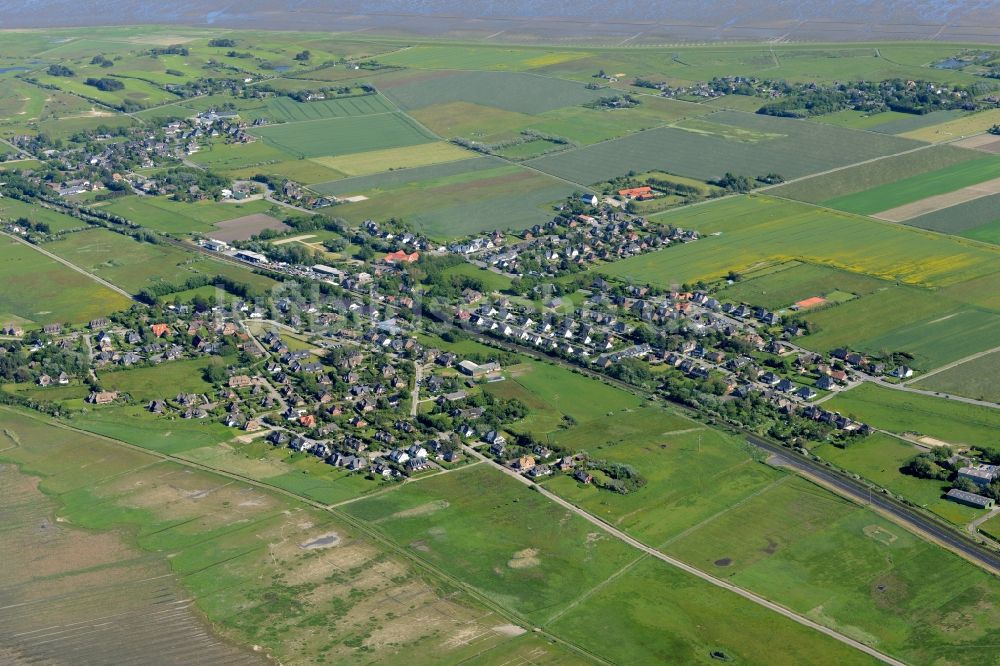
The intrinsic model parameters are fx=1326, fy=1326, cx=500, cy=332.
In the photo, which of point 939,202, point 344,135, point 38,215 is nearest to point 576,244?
point 939,202

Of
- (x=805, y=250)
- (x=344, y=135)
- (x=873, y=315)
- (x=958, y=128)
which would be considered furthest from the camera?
(x=344, y=135)

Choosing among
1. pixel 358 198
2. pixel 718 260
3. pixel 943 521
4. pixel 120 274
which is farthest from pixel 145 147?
pixel 943 521

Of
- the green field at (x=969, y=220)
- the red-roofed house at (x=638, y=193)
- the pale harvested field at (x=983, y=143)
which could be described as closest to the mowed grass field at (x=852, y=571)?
the green field at (x=969, y=220)

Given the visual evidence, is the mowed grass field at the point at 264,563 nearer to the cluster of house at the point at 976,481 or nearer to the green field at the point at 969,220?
the cluster of house at the point at 976,481

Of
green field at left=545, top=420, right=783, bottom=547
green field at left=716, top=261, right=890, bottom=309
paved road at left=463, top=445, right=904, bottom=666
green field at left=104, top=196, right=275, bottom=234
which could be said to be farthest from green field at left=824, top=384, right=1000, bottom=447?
green field at left=104, top=196, right=275, bottom=234

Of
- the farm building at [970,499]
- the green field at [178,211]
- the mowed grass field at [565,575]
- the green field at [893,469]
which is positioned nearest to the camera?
the mowed grass field at [565,575]

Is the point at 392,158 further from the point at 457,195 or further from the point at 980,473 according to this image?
the point at 980,473
